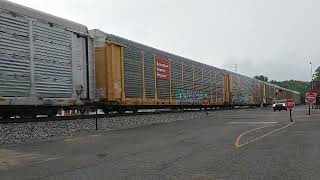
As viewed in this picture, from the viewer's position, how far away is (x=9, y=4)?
16234 mm

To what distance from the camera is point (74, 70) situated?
1998 centimetres

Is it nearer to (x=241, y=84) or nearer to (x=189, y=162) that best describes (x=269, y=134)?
(x=189, y=162)

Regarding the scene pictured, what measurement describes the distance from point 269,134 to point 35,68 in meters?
9.17

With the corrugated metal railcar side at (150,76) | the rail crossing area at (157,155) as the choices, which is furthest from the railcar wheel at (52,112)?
the corrugated metal railcar side at (150,76)

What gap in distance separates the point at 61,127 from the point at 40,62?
2.51 m

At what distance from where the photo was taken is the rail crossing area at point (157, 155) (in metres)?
10.1

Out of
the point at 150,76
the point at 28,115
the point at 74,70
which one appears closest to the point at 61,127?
the point at 28,115

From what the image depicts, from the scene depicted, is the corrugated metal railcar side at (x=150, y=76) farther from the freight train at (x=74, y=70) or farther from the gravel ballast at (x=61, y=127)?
the gravel ballast at (x=61, y=127)

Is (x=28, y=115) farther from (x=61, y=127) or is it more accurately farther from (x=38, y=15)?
(x=38, y=15)

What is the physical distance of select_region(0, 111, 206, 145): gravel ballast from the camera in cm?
1562

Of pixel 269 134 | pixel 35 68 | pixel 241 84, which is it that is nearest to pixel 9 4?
pixel 35 68

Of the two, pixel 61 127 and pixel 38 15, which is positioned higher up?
pixel 38 15

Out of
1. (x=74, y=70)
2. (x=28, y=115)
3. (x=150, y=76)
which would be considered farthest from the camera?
(x=150, y=76)

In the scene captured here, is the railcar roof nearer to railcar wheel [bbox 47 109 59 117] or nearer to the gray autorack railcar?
the gray autorack railcar
